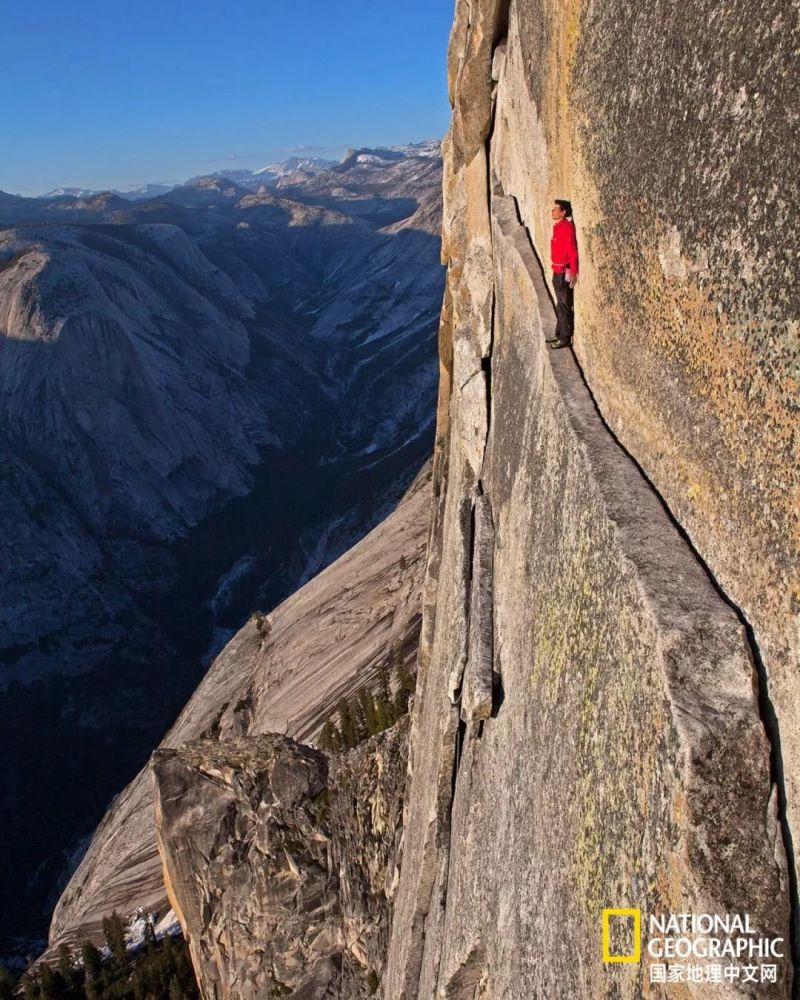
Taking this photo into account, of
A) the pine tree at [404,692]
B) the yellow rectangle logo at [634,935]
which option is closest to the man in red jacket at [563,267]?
the yellow rectangle logo at [634,935]

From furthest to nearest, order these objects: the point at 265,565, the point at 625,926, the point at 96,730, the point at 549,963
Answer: the point at 265,565 < the point at 96,730 < the point at 549,963 < the point at 625,926

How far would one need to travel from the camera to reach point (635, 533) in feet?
20.3

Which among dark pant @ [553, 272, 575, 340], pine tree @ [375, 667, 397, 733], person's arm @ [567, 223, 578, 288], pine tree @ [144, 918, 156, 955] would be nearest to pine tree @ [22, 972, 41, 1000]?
pine tree @ [144, 918, 156, 955]

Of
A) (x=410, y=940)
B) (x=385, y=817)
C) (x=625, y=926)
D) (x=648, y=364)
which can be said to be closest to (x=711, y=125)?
(x=648, y=364)

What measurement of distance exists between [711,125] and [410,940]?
1362cm

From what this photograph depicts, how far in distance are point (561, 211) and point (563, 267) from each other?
68cm

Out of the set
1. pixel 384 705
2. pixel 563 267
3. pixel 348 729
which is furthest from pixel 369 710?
pixel 563 267

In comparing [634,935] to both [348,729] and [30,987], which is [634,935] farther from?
[30,987]

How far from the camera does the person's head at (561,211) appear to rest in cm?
872

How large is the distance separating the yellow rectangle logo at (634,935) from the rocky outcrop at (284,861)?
1336 centimetres

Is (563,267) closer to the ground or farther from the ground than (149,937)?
farther from the ground

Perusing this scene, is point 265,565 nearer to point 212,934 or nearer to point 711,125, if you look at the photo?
point 212,934

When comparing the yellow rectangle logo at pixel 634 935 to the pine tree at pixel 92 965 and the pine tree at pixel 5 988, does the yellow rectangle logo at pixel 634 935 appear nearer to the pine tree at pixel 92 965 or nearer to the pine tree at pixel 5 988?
the pine tree at pixel 92 965

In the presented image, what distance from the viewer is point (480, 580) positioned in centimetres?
1165
